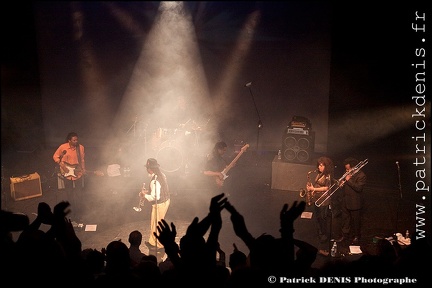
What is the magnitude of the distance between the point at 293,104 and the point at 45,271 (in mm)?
10739

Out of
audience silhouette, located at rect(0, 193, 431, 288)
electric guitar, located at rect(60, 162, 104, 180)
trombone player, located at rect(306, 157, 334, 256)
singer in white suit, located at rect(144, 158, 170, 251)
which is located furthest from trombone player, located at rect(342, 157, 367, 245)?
electric guitar, located at rect(60, 162, 104, 180)

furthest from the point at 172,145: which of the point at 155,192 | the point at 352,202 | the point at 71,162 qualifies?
the point at 352,202

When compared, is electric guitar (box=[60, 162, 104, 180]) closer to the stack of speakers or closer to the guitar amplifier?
the guitar amplifier

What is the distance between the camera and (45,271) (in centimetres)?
262

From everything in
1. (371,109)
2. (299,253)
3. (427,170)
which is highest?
(371,109)

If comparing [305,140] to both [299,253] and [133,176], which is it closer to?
[133,176]

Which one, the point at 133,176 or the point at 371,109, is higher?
the point at 371,109

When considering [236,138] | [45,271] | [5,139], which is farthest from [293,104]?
[45,271]

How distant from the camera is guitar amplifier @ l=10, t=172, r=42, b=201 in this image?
9.20 metres

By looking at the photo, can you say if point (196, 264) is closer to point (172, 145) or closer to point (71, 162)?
point (71, 162)

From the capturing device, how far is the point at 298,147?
32.1 ft

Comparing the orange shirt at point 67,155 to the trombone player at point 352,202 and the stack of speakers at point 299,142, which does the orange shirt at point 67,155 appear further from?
the trombone player at point 352,202

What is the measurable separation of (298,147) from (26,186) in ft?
20.4

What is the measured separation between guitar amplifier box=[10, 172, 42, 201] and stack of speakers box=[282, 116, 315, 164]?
5721mm
